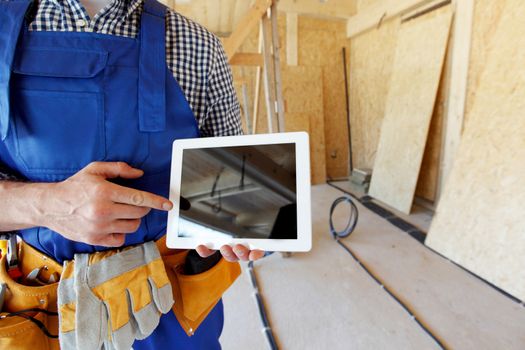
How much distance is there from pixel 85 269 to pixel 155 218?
157 mm

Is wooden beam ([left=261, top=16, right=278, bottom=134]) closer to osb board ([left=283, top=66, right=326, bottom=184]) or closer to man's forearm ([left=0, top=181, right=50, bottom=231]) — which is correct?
osb board ([left=283, top=66, right=326, bottom=184])

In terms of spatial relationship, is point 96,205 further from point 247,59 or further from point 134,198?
point 247,59

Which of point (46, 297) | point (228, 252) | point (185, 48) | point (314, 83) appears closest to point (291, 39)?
point (314, 83)

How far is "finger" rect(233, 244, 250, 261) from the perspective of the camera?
533 mm

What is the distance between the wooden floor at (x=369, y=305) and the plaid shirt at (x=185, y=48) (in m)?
1.20

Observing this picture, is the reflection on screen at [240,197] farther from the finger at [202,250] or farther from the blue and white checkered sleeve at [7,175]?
the blue and white checkered sleeve at [7,175]

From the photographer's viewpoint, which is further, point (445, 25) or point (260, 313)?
point (445, 25)

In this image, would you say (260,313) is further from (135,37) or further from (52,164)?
(135,37)

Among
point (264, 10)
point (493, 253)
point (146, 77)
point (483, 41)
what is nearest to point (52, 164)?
point (146, 77)

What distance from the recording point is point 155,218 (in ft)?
1.92

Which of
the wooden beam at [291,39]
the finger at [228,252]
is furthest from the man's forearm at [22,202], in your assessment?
the wooden beam at [291,39]

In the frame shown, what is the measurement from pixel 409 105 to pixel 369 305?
2009mm

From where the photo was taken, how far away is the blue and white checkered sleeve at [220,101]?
2.01 ft

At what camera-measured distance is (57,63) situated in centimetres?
47
